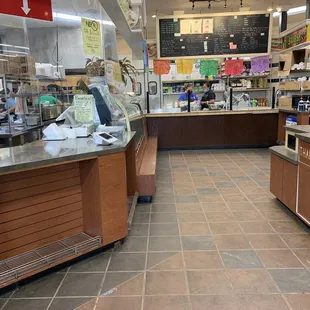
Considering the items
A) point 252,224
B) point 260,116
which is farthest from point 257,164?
point 252,224

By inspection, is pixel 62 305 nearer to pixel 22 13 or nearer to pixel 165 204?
pixel 165 204

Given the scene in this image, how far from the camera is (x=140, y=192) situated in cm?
413

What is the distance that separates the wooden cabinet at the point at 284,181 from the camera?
11.5ft

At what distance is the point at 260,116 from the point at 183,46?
2.46m

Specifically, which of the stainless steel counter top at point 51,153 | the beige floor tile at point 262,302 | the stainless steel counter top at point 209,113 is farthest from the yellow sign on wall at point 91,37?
the stainless steel counter top at point 209,113

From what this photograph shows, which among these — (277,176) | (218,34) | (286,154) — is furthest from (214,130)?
(286,154)

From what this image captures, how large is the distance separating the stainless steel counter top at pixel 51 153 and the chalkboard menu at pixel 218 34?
17.1ft

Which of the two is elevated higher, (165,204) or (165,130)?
(165,130)

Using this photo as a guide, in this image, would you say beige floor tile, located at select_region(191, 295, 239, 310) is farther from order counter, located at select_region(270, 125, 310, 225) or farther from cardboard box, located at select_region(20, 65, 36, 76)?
cardboard box, located at select_region(20, 65, 36, 76)

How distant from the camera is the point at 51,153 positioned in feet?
8.07

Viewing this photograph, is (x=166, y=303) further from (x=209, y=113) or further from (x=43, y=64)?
(x=209, y=113)

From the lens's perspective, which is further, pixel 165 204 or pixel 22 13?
pixel 165 204

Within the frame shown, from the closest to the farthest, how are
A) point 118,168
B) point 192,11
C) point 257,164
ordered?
point 118,168 < point 257,164 < point 192,11

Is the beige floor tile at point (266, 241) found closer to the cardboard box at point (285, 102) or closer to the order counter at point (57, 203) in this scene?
the order counter at point (57, 203)
